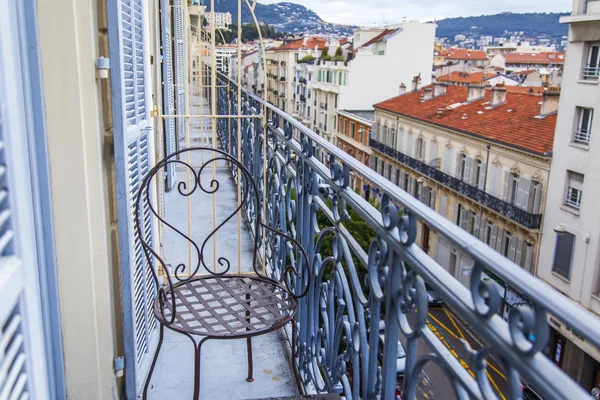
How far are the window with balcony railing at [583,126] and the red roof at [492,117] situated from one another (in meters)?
1.01

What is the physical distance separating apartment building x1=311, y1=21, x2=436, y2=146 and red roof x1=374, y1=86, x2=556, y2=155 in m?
6.19

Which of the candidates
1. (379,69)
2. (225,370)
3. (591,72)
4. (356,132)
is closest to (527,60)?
(379,69)

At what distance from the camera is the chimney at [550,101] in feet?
68.5

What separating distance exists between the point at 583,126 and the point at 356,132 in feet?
54.6

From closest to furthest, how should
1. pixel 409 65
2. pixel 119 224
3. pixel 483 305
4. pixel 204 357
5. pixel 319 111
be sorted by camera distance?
1. pixel 483 305
2. pixel 119 224
3. pixel 204 357
4. pixel 409 65
5. pixel 319 111

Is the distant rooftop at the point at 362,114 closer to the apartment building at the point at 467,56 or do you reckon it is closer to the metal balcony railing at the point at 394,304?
the metal balcony railing at the point at 394,304

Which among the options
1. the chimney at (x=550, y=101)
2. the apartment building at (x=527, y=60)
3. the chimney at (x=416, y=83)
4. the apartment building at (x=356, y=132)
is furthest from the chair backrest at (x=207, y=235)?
the apartment building at (x=527, y=60)

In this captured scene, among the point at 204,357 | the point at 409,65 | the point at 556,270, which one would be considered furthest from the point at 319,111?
the point at 204,357

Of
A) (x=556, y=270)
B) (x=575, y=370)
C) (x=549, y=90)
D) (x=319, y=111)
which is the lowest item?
(x=575, y=370)

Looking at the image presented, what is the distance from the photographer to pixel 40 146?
157 centimetres

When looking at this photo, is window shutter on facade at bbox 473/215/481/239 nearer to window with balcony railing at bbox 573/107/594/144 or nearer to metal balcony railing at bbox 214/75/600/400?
window with balcony railing at bbox 573/107/594/144

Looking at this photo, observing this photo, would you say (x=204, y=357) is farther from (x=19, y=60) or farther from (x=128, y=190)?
(x=19, y=60)

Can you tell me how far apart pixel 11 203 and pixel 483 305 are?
3.17ft

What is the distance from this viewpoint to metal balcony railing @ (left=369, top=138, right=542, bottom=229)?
20.2 metres
